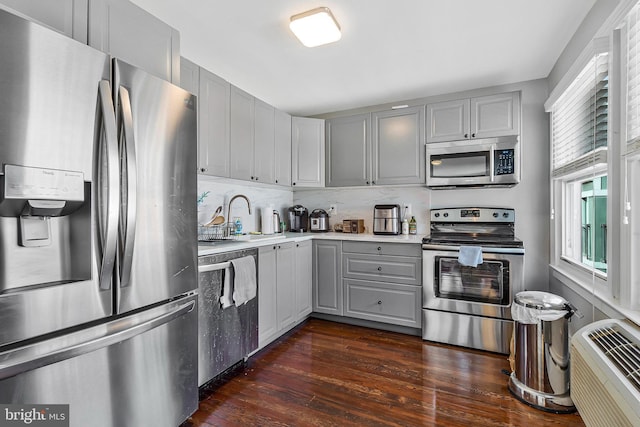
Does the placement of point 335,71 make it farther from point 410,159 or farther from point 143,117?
point 143,117

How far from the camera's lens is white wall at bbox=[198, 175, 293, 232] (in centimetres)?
277

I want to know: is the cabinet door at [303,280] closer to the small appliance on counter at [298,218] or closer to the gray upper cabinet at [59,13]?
the small appliance on counter at [298,218]

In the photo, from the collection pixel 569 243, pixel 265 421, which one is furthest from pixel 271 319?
pixel 569 243

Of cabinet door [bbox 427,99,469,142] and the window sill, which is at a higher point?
cabinet door [bbox 427,99,469,142]

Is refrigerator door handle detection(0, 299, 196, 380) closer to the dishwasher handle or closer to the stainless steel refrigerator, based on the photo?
the stainless steel refrigerator

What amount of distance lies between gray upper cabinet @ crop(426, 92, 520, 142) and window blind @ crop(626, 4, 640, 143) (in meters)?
1.33

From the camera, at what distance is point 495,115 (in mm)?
2850

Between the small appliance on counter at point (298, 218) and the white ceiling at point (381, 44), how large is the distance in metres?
1.34

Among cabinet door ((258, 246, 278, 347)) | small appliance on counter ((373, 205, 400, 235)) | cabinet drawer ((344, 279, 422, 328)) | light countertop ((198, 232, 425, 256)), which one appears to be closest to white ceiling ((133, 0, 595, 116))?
small appliance on counter ((373, 205, 400, 235))

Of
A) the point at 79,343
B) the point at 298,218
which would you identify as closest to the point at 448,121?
the point at 298,218

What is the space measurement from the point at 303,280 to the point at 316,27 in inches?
88.0

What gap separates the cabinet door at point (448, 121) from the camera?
295cm

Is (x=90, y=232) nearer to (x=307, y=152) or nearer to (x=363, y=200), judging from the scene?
(x=307, y=152)

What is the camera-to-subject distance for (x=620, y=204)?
1546mm
